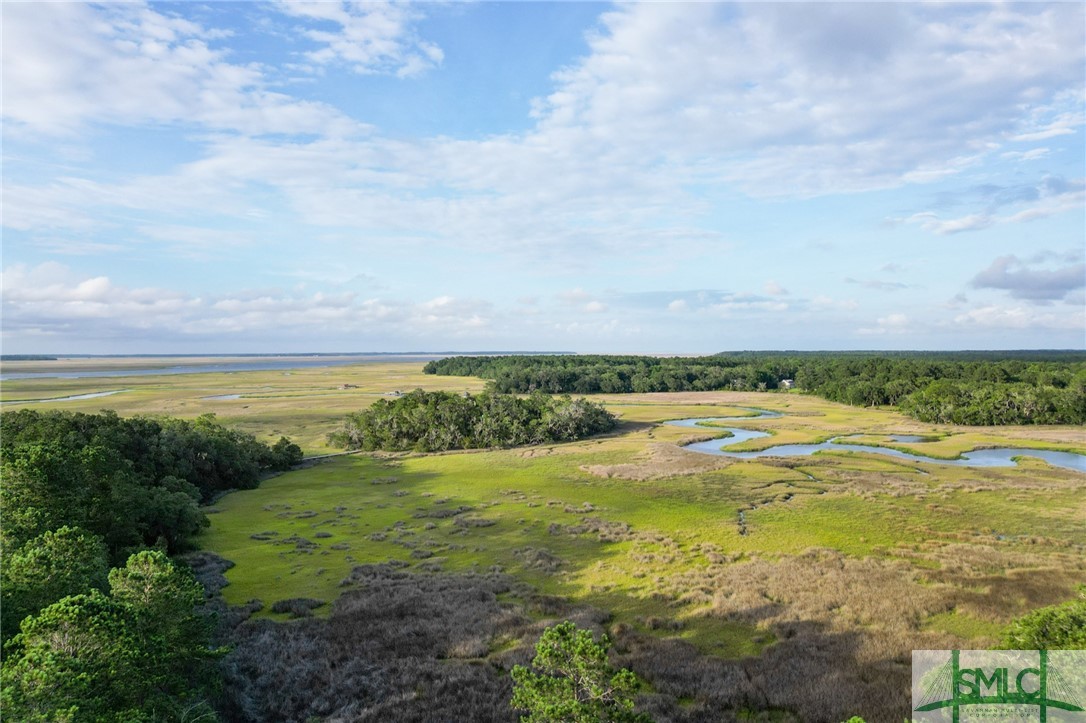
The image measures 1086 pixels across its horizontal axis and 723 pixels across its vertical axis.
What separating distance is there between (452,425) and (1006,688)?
238 feet

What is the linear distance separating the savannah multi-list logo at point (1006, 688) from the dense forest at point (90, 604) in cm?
2177

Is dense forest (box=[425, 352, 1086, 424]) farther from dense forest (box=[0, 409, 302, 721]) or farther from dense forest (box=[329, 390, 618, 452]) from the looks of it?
dense forest (box=[0, 409, 302, 721])

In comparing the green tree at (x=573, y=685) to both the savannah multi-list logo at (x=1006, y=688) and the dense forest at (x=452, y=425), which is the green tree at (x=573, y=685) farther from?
the dense forest at (x=452, y=425)

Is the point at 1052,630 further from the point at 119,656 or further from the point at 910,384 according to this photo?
the point at 910,384

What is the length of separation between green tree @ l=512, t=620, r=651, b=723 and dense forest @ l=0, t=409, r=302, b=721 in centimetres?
947

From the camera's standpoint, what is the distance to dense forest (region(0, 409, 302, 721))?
44.2ft

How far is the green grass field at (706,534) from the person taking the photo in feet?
92.6

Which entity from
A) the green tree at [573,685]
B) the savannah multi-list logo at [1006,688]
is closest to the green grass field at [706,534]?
the savannah multi-list logo at [1006,688]

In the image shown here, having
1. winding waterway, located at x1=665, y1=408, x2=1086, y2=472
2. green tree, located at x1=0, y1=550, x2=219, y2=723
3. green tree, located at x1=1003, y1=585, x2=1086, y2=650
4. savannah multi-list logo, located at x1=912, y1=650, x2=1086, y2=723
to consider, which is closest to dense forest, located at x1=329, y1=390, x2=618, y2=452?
winding waterway, located at x1=665, y1=408, x2=1086, y2=472

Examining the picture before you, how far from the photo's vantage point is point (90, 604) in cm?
1511

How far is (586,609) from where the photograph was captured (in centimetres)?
2828

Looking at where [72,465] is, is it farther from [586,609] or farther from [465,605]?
[586,609]

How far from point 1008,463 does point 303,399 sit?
143 m

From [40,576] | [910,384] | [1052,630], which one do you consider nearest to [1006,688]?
[1052,630]
